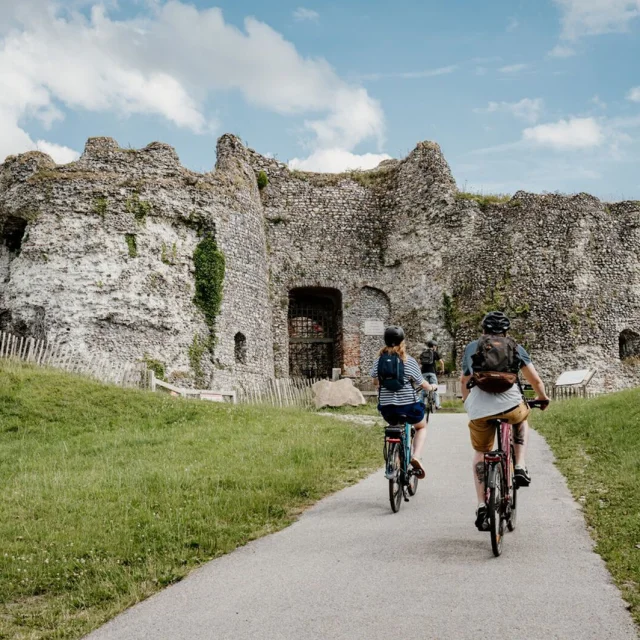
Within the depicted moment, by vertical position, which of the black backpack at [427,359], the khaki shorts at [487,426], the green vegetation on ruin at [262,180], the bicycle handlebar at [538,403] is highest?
the green vegetation on ruin at [262,180]

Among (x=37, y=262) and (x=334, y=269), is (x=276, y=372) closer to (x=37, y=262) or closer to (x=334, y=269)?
(x=334, y=269)

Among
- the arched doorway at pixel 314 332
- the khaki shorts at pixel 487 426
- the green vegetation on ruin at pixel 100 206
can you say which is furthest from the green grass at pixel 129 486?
the arched doorway at pixel 314 332

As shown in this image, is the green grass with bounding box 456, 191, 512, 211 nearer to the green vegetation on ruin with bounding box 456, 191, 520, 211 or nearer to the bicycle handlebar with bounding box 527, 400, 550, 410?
the green vegetation on ruin with bounding box 456, 191, 520, 211

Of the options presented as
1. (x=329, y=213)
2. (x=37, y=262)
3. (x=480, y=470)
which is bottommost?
(x=480, y=470)

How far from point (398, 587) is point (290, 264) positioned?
24724mm

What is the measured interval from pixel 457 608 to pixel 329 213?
87.4 ft

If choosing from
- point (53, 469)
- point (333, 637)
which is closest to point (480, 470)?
point (333, 637)

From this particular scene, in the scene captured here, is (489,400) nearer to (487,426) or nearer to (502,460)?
(487,426)

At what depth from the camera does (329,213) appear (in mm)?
31266

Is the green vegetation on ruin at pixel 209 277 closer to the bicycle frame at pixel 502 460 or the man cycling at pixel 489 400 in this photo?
the man cycling at pixel 489 400

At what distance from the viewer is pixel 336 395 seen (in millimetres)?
23469

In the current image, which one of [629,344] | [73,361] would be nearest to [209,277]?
[73,361]

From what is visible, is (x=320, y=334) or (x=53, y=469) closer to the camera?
(x=53, y=469)

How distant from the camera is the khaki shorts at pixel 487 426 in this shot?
6934 mm
